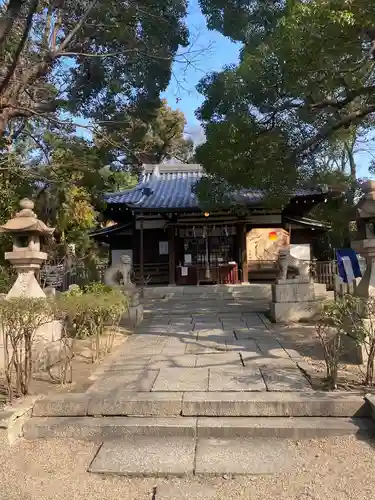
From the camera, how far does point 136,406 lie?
3.76m

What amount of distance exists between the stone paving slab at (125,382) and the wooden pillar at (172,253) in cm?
1079

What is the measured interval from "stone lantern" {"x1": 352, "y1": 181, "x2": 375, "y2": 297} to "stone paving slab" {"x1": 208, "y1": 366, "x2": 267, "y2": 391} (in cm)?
193

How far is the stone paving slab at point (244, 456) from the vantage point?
116 inches

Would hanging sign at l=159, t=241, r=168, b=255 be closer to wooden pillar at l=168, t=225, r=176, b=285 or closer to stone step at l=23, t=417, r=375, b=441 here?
wooden pillar at l=168, t=225, r=176, b=285

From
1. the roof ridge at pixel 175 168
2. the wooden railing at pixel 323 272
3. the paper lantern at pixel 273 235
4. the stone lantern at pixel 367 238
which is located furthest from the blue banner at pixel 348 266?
the roof ridge at pixel 175 168

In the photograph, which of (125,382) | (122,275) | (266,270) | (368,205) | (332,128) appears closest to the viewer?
(125,382)

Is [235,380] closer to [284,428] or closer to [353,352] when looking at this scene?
[284,428]

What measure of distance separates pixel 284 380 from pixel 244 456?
1305mm

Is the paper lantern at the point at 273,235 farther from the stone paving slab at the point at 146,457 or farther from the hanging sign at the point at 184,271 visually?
the stone paving slab at the point at 146,457

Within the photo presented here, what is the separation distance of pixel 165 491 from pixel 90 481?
59cm

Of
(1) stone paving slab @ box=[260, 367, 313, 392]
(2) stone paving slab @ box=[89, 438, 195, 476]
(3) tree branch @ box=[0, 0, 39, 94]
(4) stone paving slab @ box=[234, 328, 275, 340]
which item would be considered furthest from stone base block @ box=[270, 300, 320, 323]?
(3) tree branch @ box=[0, 0, 39, 94]

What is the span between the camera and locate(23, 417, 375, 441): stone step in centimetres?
342

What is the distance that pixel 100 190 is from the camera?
12.5m

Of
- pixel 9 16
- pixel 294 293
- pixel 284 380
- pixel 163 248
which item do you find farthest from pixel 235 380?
pixel 163 248
